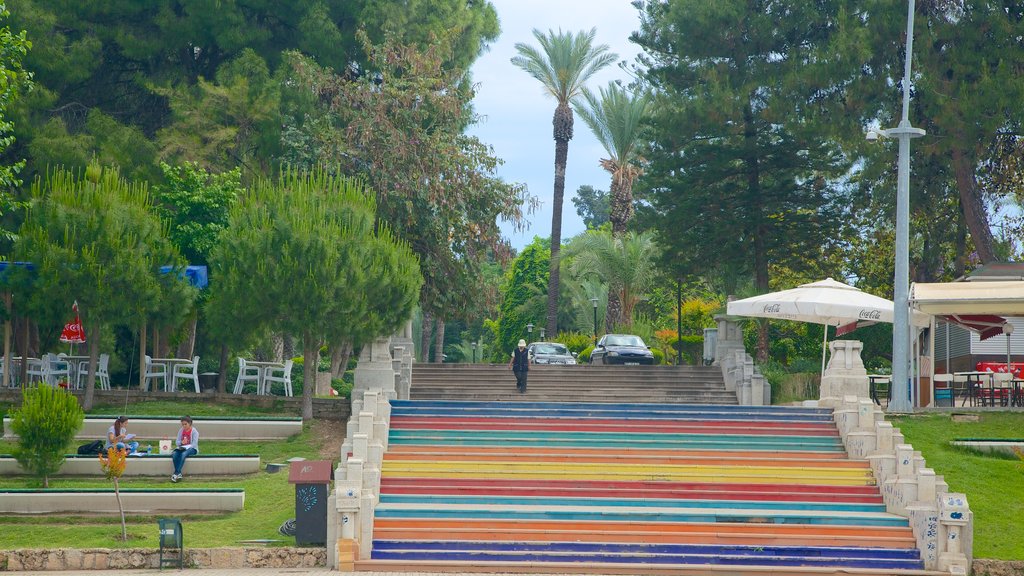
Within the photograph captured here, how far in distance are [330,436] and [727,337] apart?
13274mm

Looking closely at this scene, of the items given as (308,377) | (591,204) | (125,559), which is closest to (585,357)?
(308,377)

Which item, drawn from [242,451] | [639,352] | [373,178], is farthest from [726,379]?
[242,451]

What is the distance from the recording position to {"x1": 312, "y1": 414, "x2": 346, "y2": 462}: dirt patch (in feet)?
83.2

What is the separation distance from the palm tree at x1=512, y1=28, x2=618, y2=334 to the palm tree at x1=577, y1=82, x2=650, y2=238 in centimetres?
82

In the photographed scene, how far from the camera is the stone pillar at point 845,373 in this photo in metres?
25.5

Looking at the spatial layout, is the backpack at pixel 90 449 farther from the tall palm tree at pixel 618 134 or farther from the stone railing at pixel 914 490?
the tall palm tree at pixel 618 134

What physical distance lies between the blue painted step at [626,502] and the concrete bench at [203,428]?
5.93 m

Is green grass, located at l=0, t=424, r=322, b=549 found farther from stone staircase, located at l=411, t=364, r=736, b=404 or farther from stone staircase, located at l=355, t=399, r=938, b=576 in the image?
stone staircase, located at l=411, t=364, r=736, b=404

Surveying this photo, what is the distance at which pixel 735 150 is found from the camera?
131ft

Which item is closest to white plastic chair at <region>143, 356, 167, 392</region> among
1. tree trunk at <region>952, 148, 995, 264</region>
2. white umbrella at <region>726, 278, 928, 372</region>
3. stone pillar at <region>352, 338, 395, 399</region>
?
stone pillar at <region>352, 338, 395, 399</region>

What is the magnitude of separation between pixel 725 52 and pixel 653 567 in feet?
81.9

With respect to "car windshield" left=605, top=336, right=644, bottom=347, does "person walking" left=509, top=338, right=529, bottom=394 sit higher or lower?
lower

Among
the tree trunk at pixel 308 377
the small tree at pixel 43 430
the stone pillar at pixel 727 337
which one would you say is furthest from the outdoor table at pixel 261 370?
the stone pillar at pixel 727 337

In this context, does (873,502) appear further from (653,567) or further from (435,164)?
(435,164)
